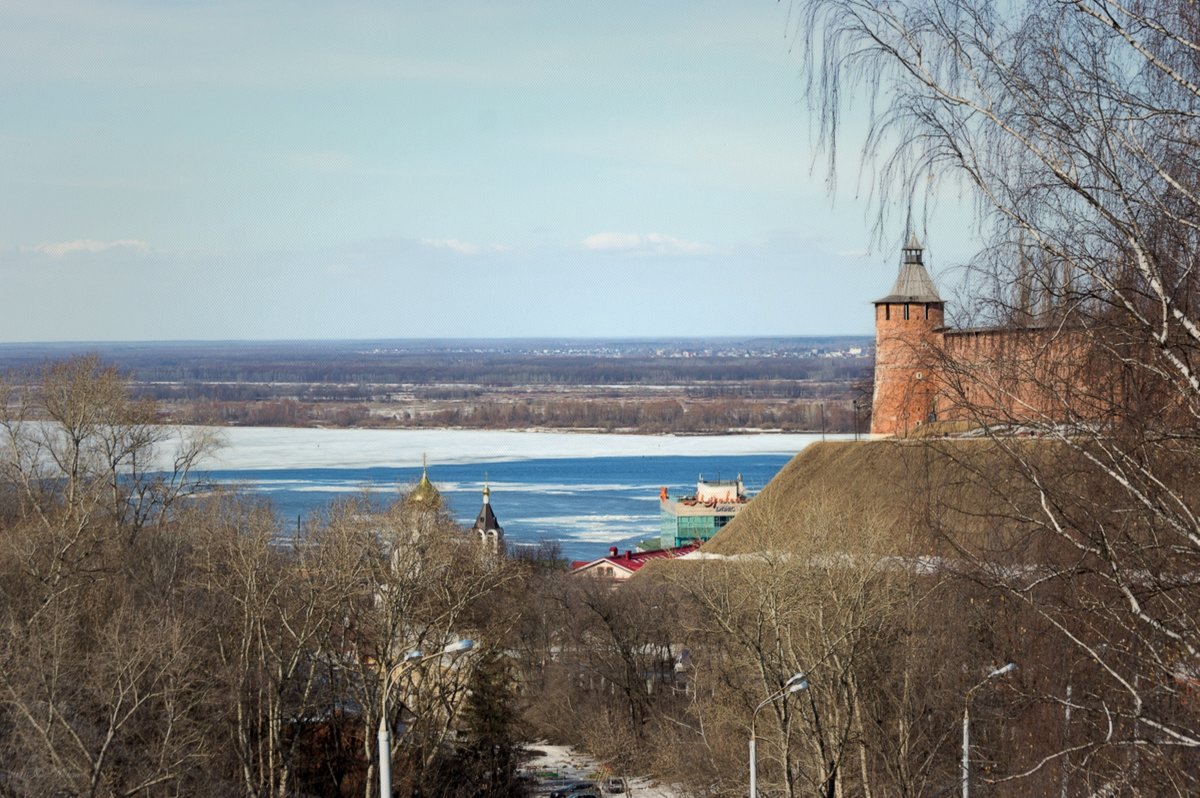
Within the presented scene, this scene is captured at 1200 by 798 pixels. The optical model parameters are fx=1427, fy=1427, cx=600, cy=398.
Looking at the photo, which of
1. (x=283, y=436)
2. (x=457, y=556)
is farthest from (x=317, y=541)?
(x=283, y=436)

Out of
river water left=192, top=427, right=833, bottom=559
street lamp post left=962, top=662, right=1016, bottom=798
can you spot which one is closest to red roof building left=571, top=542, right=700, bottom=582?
river water left=192, top=427, right=833, bottom=559

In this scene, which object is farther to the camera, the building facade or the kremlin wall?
the building facade

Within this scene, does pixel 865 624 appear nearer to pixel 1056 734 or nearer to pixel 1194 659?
pixel 1056 734

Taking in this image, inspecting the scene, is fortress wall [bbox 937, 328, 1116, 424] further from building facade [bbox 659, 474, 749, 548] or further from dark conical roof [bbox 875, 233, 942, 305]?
building facade [bbox 659, 474, 749, 548]

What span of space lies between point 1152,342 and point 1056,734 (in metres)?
5.28

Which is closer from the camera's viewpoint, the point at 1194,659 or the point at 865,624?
the point at 1194,659

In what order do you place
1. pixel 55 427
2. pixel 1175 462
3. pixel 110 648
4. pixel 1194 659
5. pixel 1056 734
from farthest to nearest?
pixel 55 427
pixel 110 648
pixel 1056 734
pixel 1175 462
pixel 1194 659

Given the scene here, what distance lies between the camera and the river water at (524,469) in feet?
228

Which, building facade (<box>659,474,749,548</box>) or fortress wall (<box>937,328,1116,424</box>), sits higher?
fortress wall (<box>937,328,1116,424</box>)

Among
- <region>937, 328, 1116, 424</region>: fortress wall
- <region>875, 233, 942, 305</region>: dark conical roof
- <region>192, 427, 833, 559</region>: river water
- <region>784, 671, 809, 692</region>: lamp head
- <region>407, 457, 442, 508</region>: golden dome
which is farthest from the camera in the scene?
<region>192, 427, 833, 559</region>: river water

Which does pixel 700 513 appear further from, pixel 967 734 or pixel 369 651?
pixel 967 734

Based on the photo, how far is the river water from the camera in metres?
69.5

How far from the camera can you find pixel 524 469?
104875mm

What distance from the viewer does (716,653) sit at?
1004 inches
